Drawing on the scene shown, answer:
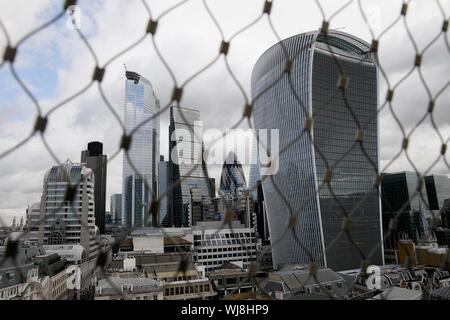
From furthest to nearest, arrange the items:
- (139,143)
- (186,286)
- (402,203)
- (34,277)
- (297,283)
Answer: (139,143), (402,203), (297,283), (186,286), (34,277)

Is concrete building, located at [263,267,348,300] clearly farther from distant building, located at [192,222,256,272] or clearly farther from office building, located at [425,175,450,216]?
office building, located at [425,175,450,216]

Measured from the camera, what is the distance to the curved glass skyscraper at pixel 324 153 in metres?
12.1

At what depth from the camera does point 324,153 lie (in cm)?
1230

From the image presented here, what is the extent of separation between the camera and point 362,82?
1327 cm

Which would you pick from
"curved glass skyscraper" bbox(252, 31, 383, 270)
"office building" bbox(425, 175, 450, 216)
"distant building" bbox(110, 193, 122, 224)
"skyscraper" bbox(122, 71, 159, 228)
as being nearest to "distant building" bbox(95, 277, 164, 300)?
"curved glass skyscraper" bbox(252, 31, 383, 270)

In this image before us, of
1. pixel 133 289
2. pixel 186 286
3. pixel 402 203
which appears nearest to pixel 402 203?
pixel 402 203

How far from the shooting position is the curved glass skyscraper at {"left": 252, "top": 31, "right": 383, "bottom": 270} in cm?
1205

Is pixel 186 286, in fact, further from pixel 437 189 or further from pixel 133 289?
pixel 437 189

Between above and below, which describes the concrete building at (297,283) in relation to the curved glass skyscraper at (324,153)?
below

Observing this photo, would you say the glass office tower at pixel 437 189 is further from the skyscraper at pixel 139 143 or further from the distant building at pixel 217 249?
the skyscraper at pixel 139 143

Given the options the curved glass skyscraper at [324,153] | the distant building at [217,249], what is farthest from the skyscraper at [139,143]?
the curved glass skyscraper at [324,153]
